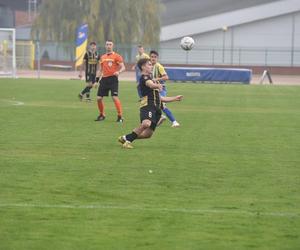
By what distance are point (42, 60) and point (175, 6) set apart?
14068 millimetres

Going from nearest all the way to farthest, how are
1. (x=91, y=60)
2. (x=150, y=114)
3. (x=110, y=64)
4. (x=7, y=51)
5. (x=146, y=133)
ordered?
(x=150, y=114)
(x=146, y=133)
(x=110, y=64)
(x=91, y=60)
(x=7, y=51)

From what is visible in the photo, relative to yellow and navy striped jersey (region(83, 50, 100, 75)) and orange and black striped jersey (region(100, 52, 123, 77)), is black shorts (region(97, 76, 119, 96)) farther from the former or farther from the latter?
yellow and navy striped jersey (region(83, 50, 100, 75))

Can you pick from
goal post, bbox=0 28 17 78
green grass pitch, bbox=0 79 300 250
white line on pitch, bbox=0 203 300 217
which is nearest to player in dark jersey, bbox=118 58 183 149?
green grass pitch, bbox=0 79 300 250

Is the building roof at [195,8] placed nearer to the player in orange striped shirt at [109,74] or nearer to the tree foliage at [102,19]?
the tree foliage at [102,19]

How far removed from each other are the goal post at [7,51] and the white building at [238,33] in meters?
28.1

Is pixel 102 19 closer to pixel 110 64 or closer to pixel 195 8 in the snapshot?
pixel 195 8

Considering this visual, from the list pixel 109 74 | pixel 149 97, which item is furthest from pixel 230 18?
pixel 149 97

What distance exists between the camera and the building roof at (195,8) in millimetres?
73375

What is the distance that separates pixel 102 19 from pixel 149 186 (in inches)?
2257

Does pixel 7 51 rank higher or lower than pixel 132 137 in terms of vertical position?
higher

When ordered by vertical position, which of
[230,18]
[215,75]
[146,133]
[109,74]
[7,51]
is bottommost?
[215,75]

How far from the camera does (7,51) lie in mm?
47906

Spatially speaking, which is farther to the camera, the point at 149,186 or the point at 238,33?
the point at 238,33

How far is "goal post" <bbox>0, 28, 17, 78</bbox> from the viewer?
4712cm
